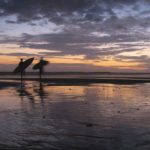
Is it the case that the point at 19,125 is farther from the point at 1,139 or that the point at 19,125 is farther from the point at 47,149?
the point at 47,149

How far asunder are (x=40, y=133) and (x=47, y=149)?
2.46m

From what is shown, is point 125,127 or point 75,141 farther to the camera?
point 125,127

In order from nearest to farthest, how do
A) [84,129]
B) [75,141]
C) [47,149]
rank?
[47,149] → [75,141] → [84,129]

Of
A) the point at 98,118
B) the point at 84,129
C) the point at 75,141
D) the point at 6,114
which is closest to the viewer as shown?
the point at 75,141

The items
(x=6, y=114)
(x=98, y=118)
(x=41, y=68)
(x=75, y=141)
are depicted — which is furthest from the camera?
(x=41, y=68)

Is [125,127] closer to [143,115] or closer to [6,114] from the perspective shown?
[143,115]

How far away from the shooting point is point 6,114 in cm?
1881

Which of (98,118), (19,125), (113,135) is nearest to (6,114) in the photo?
(19,125)

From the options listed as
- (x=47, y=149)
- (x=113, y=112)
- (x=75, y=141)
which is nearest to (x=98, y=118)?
(x=113, y=112)

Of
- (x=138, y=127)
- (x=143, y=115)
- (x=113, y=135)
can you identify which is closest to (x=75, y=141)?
(x=113, y=135)

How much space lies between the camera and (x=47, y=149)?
11359 mm

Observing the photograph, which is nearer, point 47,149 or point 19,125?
point 47,149

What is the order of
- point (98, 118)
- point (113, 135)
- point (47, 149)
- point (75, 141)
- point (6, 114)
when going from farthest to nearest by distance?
point (6, 114), point (98, 118), point (113, 135), point (75, 141), point (47, 149)

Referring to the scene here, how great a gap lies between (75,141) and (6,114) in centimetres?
734
